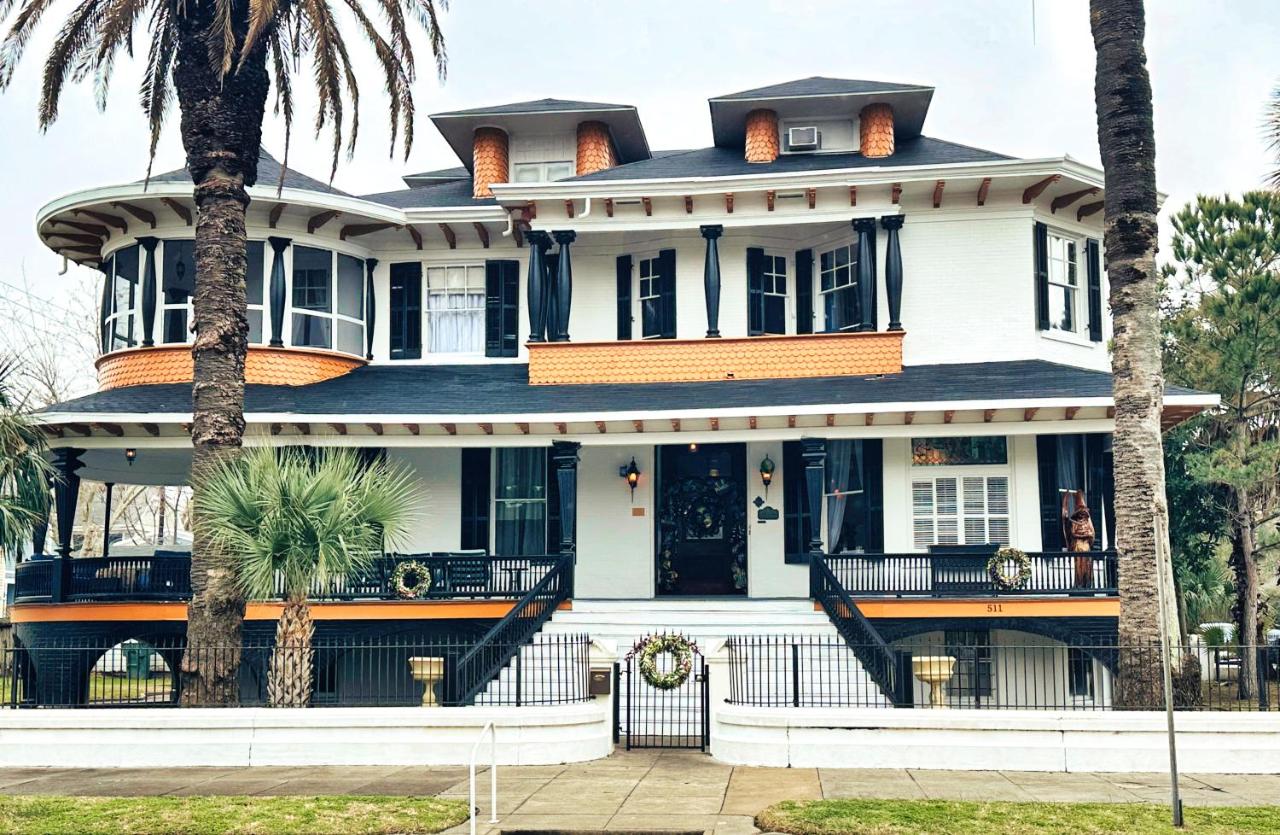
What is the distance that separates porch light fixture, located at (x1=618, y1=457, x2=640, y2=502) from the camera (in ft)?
80.5

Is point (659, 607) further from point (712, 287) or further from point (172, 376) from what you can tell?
point (172, 376)

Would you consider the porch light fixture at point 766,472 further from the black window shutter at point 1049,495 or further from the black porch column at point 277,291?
the black porch column at point 277,291

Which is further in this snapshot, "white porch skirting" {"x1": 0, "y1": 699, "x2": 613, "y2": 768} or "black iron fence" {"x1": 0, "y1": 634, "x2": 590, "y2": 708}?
"black iron fence" {"x1": 0, "y1": 634, "x2": 590, "y2": 708}

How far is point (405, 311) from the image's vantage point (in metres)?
26.9

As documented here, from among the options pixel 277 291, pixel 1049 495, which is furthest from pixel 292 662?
pixel 1049 495

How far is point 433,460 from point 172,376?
489 centimetres

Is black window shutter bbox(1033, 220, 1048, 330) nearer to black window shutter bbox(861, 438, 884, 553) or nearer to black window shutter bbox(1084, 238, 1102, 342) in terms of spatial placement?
black window shutter bbox(1084, 238, 1102, 342)

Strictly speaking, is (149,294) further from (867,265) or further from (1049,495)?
(1049,495)

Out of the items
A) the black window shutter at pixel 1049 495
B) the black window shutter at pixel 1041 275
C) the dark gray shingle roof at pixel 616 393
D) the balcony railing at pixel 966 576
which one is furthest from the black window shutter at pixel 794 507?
the black window shutter at pixel 1041 275

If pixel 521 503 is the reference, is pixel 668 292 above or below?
above

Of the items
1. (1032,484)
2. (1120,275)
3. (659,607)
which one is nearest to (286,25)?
(659,607)

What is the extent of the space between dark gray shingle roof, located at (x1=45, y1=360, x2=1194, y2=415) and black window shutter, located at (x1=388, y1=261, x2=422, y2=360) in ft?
5.28

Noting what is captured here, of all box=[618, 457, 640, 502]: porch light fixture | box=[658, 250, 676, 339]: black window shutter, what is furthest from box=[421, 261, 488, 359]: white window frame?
box=[618, 457, 640, 502]: porch light fixture

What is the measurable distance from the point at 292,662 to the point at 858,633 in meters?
7.67
